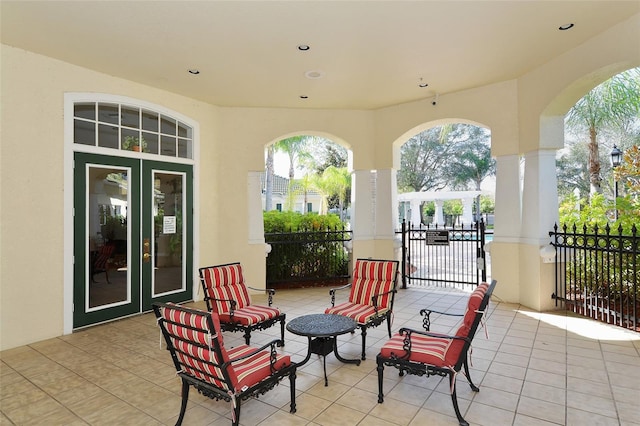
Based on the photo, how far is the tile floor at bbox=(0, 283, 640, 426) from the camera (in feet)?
9.23

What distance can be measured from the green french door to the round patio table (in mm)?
3401

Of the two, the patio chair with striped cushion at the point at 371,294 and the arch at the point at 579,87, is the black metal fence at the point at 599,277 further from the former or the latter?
the patio chair with striped cushion at the point at 371,294

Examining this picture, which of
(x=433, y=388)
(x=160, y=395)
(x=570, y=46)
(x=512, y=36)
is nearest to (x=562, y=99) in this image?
(x=570, y=46)

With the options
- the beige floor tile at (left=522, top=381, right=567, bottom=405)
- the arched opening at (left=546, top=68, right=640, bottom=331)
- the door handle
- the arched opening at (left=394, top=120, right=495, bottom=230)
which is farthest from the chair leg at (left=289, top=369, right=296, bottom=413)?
the arched opening at (left=394, top=120, right=495, bottom=230)

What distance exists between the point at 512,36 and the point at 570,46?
1064mm

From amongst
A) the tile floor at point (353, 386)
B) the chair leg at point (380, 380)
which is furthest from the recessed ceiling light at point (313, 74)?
the chair leg at point (380, 380)

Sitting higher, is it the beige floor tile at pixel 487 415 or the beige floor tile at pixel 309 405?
the beige floor tile at pixel 487 415

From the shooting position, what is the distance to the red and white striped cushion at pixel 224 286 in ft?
14.6

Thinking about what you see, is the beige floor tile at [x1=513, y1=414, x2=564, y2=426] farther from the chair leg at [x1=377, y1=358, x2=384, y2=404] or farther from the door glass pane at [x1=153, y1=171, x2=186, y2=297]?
the door glass pane at [x1=153, y1=171, x2=186, y2=297]

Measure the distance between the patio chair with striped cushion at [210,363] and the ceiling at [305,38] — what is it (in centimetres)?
308

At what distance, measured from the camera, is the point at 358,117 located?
752 centimetres

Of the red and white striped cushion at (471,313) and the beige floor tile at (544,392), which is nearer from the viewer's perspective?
the red and white striped cushion at (471,313)

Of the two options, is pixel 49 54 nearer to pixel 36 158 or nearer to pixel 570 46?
pixel 36 158

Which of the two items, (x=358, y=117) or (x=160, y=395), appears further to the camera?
(x=358, y=117)
